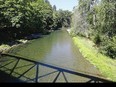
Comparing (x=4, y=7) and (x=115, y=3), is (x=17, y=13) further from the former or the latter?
(x=115, y=3)

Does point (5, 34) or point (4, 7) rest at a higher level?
point (4, 7)

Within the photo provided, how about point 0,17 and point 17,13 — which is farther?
point 17,13

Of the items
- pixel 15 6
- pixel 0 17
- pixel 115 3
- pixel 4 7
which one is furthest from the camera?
pixel 15 6

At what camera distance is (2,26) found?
4247 cm

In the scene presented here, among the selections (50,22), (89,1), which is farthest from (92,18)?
(50,22)

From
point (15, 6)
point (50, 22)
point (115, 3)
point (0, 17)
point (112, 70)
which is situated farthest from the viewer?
point (50, 22)

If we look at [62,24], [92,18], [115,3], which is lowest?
[62,24]

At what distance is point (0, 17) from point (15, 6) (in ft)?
21.7

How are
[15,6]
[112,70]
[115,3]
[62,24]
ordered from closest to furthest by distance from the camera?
[112,70]
[115,3]
[15,6]
[62,24]

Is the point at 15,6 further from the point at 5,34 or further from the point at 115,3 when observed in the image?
the point at 115,3

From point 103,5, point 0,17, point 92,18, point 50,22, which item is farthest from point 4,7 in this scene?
point 50,22

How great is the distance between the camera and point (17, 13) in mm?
45656

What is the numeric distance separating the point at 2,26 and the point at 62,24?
89.0 m

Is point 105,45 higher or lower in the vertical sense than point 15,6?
lower
